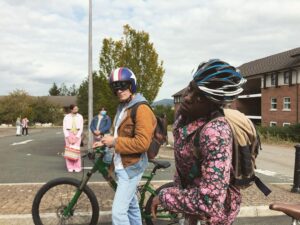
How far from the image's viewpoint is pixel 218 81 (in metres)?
1.88

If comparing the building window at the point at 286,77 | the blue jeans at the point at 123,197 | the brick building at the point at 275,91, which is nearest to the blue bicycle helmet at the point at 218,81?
the blue jeans at the point at 123,197

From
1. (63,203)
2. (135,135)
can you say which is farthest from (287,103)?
(135,135)

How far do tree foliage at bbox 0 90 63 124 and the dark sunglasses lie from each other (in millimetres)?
74211

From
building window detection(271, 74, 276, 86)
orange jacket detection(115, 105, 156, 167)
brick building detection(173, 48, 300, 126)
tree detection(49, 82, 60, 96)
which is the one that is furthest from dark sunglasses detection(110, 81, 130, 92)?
tree detection(49, 82, 60, 96)

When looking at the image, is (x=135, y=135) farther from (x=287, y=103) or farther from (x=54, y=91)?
(x=54, y=91)

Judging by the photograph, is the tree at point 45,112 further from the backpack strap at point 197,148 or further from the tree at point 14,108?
the backpack strap at point 197,148

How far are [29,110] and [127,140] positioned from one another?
76015 millimetres

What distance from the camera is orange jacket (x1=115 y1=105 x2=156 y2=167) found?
144 inches

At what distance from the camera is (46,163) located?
43.6ft

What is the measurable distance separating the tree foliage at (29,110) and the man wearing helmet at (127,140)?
7421cm

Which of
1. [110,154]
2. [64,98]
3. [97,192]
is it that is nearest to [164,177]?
[97,192]

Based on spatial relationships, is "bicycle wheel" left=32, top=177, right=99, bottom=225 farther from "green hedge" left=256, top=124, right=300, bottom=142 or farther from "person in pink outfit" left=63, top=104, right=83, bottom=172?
"green hedge" left=256, top=124, right=300, bottom=142

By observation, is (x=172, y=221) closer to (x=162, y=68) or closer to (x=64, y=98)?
(x=162, y=68)

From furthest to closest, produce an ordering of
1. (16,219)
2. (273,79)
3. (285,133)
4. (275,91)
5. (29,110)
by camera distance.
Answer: (29,110)
(273,79)
(275,91)
(285,133)
(16,219)
